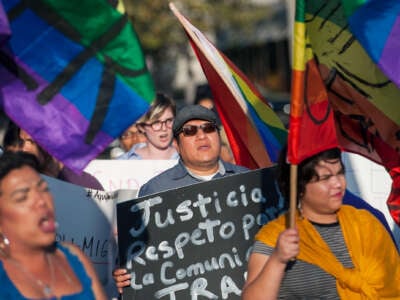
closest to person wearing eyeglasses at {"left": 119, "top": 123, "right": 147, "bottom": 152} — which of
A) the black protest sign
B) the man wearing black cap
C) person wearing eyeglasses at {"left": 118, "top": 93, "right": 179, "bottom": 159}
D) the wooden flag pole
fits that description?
person wearing eyeglasses at {"left": 118, "top": 93, "right": 179, "bottom": 159}

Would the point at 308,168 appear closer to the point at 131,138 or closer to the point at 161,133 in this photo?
the point at 161,133

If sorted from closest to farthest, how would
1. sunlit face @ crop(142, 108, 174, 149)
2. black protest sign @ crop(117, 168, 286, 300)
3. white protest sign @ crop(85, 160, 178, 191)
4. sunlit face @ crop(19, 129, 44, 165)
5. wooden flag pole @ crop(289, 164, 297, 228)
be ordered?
wooden flag pole @ crop(289, 164, 297, 228)
black protest sign @ crop(117, 168, 286, 300)
sunlit face @ crop(19, 129, 44, 165)
white protest sign @ crop(85, 160, 178, 191)
sunlit face @ crop(142, 108, 174, 149)

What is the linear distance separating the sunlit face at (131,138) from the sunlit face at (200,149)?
278cm

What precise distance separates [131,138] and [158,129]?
1.36 m

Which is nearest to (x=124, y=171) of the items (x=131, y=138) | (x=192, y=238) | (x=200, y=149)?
(x=200, y=149)

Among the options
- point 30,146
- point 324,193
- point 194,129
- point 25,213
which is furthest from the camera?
point 30,146

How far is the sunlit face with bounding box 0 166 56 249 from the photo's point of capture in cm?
446

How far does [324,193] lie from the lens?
5363 millimetres

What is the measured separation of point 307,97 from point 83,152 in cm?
105

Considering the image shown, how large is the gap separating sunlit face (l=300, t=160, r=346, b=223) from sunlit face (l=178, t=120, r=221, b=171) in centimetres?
141

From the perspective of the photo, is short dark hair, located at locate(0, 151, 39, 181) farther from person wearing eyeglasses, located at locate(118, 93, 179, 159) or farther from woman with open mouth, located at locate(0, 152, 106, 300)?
person wearing eyeglasses, located at locate(118, 93, 179, 159)

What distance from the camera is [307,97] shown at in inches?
214

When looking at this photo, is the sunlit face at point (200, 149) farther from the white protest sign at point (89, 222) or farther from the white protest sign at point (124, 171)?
the white protest sign at point (124, 171)

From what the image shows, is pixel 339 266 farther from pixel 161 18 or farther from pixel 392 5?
pixel 161 18
